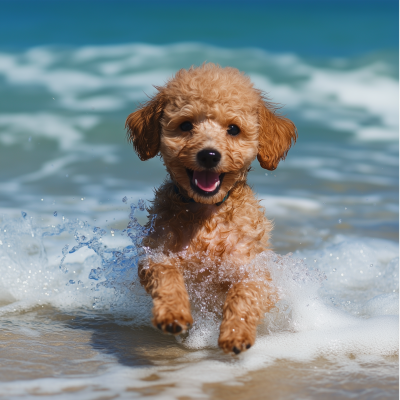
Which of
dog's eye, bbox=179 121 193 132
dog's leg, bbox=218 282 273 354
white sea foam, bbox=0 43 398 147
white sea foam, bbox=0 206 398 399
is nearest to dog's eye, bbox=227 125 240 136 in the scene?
dog's eye, bbox=179 121 193 132

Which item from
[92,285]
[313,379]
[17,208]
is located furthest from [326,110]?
[313,379]

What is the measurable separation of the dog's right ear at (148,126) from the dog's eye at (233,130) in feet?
1.82

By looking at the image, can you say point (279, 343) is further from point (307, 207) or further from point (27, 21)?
point (27, 21)

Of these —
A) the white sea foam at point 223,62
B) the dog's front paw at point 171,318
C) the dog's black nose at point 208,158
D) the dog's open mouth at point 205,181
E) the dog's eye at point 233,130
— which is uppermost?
the white sea foam at point 223,62

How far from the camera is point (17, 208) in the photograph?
285 inches

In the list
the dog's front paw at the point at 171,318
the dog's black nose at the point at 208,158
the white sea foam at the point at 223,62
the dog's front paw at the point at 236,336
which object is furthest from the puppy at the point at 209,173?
the white sea foam at the point at 223,62

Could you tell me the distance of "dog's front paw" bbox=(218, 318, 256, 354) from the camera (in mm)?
3070

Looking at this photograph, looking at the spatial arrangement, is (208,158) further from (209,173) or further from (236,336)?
(236,336)

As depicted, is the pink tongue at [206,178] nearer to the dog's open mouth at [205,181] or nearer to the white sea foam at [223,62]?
the dog's open mouth at [205,181]

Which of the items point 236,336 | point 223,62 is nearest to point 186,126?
point 236,336

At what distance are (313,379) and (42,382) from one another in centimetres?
145

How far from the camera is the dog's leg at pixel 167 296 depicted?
3027mm

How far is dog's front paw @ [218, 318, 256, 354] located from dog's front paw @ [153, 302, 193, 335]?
0.72 ft

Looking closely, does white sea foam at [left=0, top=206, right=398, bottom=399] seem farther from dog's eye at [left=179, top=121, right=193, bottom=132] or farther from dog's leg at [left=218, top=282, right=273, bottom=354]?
dog's eye at [left=179, top=121, right=193, bottom=132]
